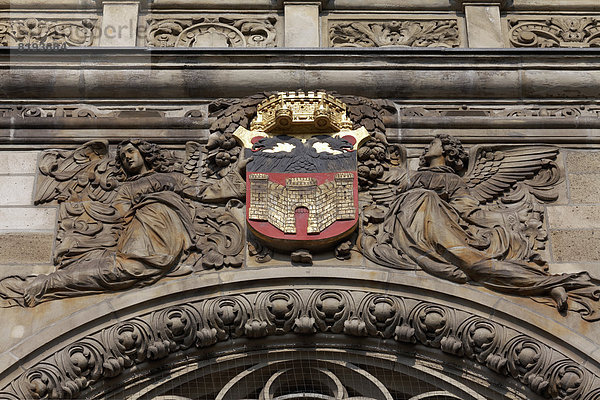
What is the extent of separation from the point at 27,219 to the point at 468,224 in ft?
10.0

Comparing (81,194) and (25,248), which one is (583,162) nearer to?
(81,194)

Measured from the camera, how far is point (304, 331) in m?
9.65

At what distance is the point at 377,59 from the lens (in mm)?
10875

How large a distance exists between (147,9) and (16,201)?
211cm

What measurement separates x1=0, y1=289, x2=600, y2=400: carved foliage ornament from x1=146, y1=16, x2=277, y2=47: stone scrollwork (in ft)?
8.04

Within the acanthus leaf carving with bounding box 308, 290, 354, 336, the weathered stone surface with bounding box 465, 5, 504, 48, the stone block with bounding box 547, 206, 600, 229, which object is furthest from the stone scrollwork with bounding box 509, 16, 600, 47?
the acanthus leaf carving with bounding box 308, 290, 354, 336

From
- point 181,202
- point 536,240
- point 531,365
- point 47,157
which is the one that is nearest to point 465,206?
point 536,240

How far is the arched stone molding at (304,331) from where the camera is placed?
933 centimetres

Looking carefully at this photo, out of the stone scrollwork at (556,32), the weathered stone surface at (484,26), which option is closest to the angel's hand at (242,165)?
the weathered stone surface at (484,26)

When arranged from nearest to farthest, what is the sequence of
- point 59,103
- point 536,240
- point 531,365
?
point 531,365 → point 536,240 → point 59,103

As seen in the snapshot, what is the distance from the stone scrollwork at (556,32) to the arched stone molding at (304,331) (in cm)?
255

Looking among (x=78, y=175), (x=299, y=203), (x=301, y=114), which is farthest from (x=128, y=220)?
(x=301, y=114)

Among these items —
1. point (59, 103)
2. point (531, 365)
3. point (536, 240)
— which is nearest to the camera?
point (531, 365)

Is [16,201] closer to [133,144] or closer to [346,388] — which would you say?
[133,144]
